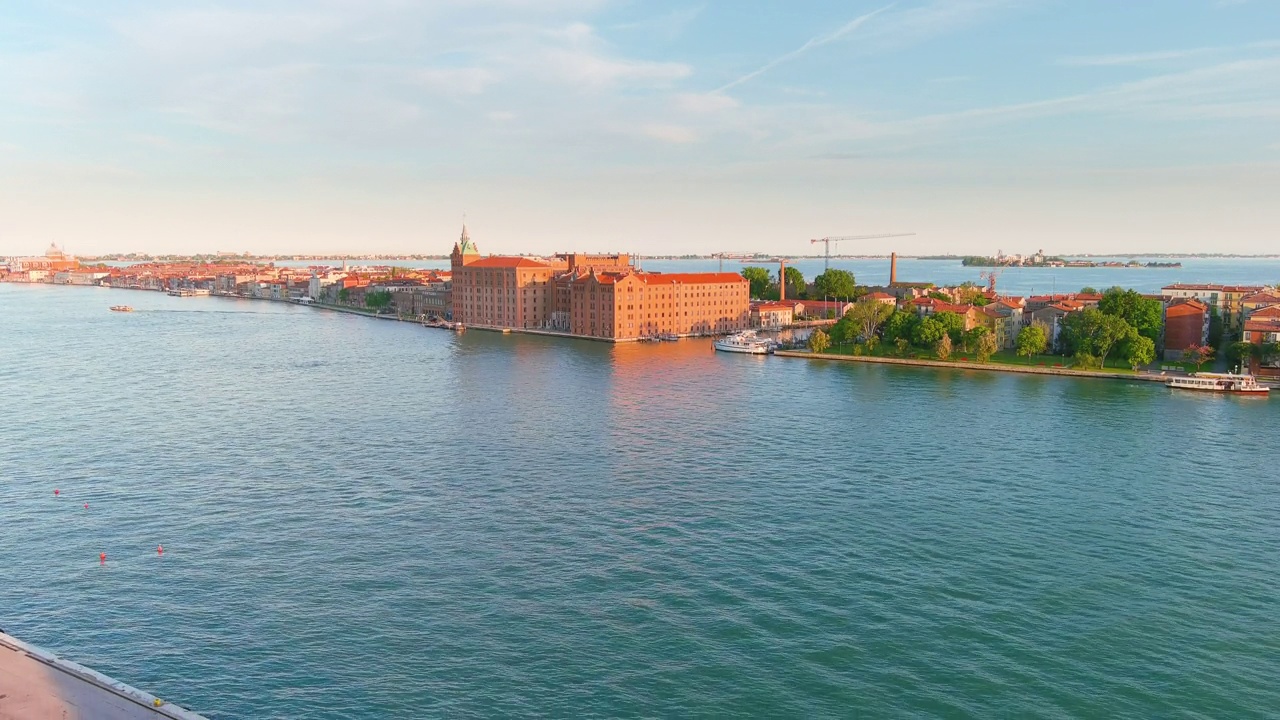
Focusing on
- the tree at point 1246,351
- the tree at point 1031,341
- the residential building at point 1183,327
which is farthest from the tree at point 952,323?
the tree at point 1246,351

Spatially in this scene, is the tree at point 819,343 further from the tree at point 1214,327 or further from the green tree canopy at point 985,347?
the tree at point 1214,327

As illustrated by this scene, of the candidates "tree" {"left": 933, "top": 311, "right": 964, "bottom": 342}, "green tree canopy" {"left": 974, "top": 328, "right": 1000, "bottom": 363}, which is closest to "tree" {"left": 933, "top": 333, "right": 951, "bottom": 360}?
"tree" {"left": 933, "top": 311, "right": 964, "bottom": 342}

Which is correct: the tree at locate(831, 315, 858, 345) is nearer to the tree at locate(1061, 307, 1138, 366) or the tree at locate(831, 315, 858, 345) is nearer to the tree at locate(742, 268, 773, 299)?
the tree at locate(1061, 307, 1138, 366)

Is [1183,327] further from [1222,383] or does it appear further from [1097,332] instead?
[1222,383]

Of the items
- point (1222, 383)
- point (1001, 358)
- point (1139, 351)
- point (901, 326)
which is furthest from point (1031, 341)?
point (1222, 383)

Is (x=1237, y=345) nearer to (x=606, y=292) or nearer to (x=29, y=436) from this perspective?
(x=606, y=292)
